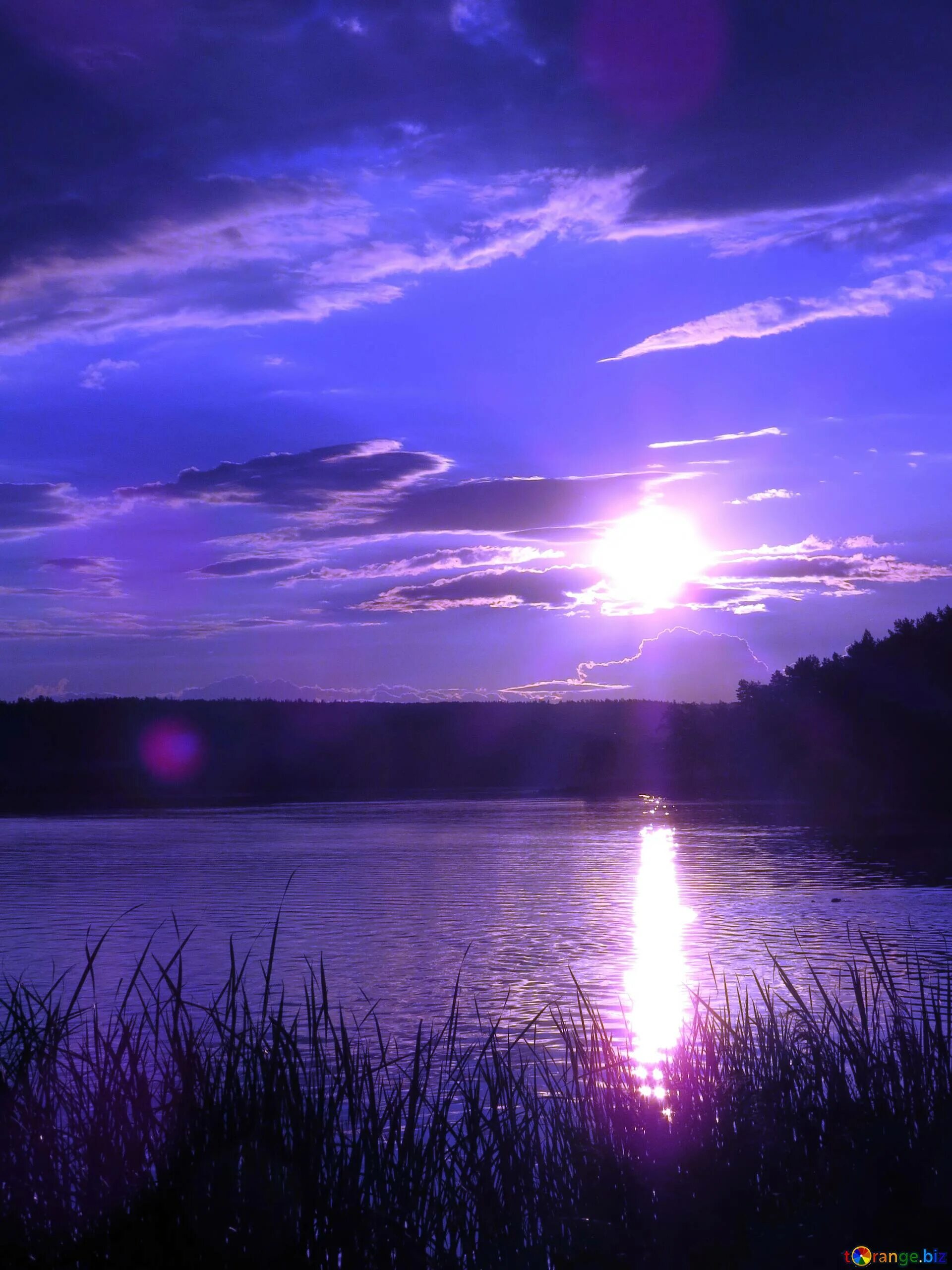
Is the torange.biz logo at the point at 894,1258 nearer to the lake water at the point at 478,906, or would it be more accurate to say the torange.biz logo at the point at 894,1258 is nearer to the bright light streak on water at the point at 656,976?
the bright light streak on water at the point at 656,976

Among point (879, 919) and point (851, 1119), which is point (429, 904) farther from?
point (851, 1119)

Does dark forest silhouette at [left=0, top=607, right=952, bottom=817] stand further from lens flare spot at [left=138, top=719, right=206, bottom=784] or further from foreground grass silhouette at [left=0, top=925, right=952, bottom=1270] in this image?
foreground grass silhouette at [left=0, top=925, right=952, bottom=1270]

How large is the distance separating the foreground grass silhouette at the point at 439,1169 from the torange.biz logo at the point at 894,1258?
59mm

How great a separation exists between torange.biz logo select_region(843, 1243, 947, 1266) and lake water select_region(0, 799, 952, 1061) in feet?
17.9

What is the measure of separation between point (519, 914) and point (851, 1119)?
754 inches

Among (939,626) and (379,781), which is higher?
(939,626)

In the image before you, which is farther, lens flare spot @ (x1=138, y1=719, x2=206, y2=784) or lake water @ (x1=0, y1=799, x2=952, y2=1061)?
lens flare spot @ (x1=138, y1=719, x2=206, y2=784)

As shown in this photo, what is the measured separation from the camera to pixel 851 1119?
6.94m

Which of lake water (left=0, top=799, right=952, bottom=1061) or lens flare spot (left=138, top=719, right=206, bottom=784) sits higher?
lens flare spot (left=138, top=719, right=206, bottom=784)

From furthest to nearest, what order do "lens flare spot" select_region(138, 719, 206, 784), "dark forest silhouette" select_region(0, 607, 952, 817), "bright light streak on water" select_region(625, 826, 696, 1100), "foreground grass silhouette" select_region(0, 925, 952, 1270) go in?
"lens flare spot" select_region(138, 719, 206, 784) < "dark forest silhouette" select_region(0, 607, 952, 817) < "bright light streak on water" select_region(625, 826, 696, 1100) < "foreground grass silhouette" select_region(0, 925, 952, 1270)

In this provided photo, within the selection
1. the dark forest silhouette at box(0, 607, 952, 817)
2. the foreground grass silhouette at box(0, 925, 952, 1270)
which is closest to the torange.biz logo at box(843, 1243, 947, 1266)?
the foreground grass silhouette at box(0, 925, 952, 1270)

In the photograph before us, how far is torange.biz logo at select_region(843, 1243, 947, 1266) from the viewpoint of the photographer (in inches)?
235

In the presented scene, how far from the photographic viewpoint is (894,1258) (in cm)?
600

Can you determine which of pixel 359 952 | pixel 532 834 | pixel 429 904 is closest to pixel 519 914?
pixel 429 904
